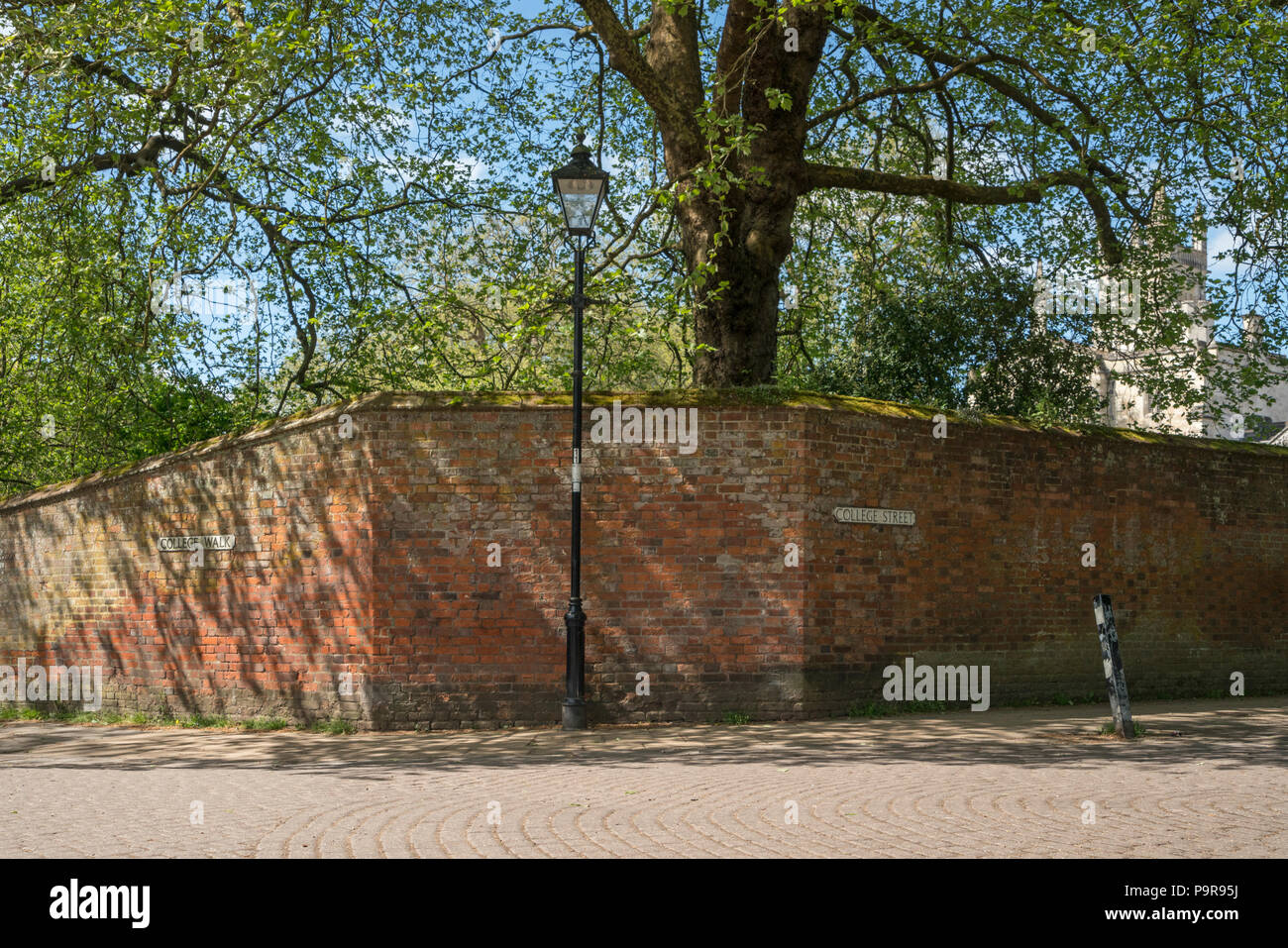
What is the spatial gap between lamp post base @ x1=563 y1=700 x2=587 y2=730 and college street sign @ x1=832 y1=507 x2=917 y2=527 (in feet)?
10.8

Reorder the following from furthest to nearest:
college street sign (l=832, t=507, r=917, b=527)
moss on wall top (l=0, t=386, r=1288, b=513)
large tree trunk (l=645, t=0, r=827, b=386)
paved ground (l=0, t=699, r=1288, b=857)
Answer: large tree trunk (l=645, t=0, r=827, b=386), college street sign (l=832, t=507, r=917, b=527), moss on wall top (l=0, t=386, r=1288, b=513), paved ground (l=0, t=699, r=1288, b=857)

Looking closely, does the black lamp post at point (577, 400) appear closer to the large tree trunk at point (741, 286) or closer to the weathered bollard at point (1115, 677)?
the large tree trunk at point (741, 286)

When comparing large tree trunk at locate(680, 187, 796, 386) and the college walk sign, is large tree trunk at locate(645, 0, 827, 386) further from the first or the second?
the college walk sign

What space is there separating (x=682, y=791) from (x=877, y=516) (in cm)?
528

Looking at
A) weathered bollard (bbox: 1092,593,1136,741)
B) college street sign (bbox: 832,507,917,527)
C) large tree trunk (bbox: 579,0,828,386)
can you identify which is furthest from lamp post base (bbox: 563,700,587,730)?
weathered bollard (bbox: 1092,593,1136,741)

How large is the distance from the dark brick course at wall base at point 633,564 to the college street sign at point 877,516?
0.08m

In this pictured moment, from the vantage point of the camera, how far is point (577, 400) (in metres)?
11.2

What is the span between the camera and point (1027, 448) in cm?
1303

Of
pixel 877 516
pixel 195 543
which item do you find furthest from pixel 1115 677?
pixel 195 543

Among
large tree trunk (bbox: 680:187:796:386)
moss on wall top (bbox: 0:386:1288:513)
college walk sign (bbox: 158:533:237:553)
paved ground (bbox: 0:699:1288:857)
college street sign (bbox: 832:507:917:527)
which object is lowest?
paved ground (bbox: 0:699:1288:857)

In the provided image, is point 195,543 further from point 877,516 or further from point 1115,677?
point 1115,677

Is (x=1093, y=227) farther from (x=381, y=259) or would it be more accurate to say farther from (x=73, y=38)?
(x=73, y=38)

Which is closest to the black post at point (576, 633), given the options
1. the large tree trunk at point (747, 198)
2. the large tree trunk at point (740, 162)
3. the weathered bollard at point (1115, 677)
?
the large tree trunk at point (740, 162)

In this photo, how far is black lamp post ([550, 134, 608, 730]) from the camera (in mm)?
10875
